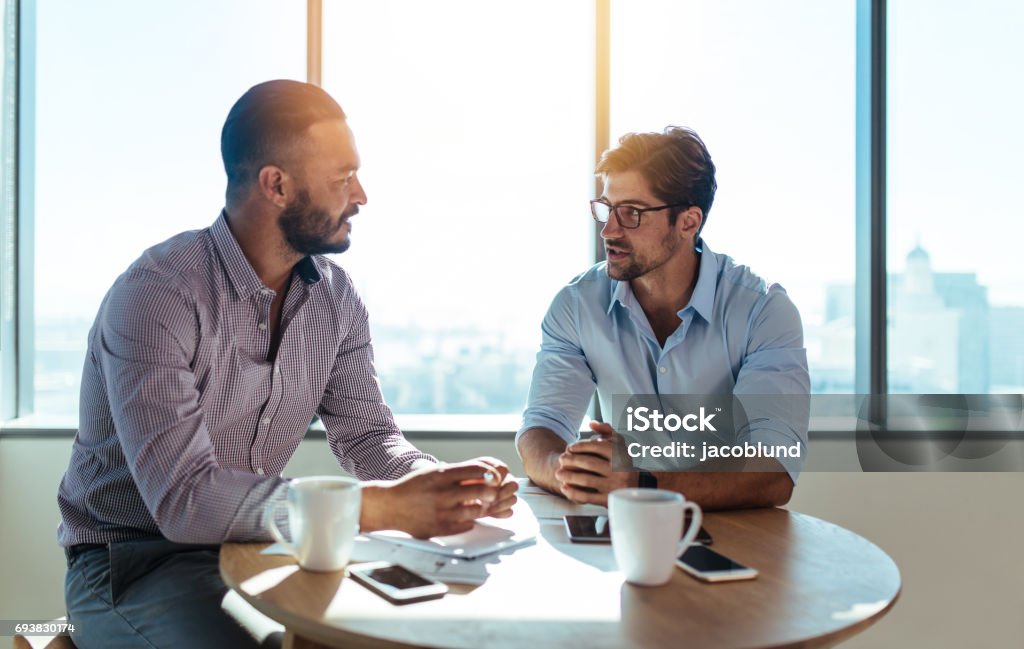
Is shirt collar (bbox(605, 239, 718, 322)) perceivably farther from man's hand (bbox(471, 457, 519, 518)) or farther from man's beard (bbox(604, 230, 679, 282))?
man's hand (bbox(471, 457, 519, 518))

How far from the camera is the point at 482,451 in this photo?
2670mm

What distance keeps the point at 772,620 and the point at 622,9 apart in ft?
7.85

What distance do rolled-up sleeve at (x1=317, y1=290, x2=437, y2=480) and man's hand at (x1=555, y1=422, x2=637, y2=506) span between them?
42 centimetres

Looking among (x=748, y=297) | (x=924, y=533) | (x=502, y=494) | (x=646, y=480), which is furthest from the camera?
(x=924, y=533)

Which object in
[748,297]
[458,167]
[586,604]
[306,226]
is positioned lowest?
[586,604]

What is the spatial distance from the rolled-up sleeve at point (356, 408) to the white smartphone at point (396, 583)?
0.67 meters

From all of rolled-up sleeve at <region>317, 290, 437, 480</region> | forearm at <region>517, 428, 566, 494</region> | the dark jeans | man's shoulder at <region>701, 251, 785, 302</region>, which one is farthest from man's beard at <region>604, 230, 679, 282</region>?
the dark jeans

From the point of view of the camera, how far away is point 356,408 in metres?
1.78

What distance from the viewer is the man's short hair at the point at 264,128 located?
1.63 metres

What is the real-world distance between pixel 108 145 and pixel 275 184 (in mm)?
1473

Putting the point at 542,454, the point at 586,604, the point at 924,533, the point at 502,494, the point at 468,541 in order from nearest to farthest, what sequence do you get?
1. the point at 586,604
2. the point at 468,541
3. the point at 502,494
4. the point at 542,454
5. the point at 924,533

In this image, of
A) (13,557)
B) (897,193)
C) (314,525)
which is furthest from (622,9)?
(13,557)

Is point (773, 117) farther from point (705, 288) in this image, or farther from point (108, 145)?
point (108, 145)

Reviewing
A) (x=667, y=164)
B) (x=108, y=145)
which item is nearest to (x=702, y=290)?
(x=667, y=164)
